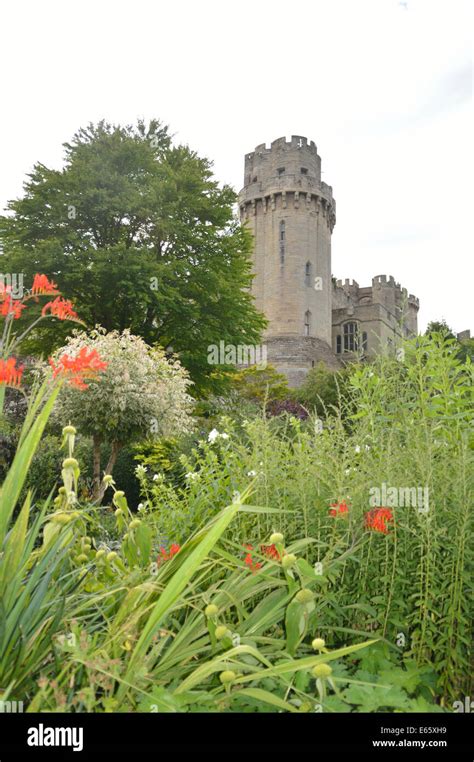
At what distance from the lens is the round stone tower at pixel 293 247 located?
137 ft

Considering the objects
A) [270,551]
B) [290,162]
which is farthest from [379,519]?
[290,162]

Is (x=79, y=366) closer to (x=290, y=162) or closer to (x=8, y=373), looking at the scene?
(x=8, y=373)

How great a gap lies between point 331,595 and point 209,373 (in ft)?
56.5

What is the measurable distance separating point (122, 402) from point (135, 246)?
1024cm

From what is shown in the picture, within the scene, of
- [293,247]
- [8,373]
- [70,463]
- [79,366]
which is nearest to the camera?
[8,373]

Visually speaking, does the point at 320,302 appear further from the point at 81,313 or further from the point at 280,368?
the point at 81,313

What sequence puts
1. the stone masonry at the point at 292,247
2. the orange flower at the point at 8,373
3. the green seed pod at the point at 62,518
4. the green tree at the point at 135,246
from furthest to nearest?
the stone masonry at the point at 292,247 → the green tree at the point at 135,246 → the green seed pod at the point at 62,518 → the orange flower at the point at 8,373

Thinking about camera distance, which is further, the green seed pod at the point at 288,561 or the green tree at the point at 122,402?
the green tree at the point at 122,402

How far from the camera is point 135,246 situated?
19.5 meters

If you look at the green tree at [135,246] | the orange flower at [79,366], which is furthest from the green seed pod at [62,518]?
the green tree at [135,246]

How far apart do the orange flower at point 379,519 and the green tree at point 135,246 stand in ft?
49.8

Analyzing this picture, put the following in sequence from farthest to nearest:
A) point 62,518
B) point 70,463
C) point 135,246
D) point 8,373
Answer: point 135,246 < point 70,463 < point 62,518 < point 8,373

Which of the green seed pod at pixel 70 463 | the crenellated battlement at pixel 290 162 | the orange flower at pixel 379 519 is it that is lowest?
the orange flower at pixel 379 519

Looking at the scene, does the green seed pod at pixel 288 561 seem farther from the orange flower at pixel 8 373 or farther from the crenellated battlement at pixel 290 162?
the crenellated battlement at pixel 290 162
